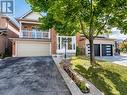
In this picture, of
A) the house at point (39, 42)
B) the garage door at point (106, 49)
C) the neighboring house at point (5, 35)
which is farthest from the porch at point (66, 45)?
the neighboring house at point (5, 35)

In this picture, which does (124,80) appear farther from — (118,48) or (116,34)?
(116,34)

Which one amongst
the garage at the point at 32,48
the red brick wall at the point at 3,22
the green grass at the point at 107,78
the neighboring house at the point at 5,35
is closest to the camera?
the green grass at the point at 107,78

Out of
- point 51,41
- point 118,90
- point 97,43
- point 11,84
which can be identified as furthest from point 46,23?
point 97,43

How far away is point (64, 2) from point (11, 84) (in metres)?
6.73

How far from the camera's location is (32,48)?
32250 millimetres

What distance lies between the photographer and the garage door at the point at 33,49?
104ft

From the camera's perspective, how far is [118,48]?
42.7 m

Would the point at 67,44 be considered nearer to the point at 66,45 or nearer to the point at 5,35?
the point at 66,45

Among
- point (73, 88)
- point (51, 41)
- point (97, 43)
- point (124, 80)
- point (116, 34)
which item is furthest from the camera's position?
point (116, 34)

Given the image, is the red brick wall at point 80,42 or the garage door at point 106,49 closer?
the red brick wall at point 80,42

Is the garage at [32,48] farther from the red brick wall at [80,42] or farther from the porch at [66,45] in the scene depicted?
the red brick wall at [80,42]

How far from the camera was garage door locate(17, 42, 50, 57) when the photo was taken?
31559 mm

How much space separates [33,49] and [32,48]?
0.76 feet

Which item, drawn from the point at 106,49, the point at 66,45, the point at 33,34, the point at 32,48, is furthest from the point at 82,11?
the point at 106,49
